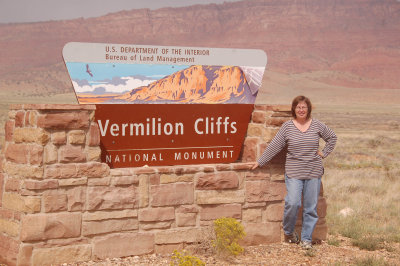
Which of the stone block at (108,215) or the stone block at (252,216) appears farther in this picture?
the stone block at (252,216)

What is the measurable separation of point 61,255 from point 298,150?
2753 mm

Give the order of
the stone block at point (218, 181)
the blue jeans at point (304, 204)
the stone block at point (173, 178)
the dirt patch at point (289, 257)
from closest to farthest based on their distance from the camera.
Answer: the dirt patch at point (289, 257), the stone block at point (173, 178), the stone block at point (218, 181), the blue jeans at point (304, 204)

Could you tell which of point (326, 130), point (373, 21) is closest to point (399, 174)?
point (326, 130)

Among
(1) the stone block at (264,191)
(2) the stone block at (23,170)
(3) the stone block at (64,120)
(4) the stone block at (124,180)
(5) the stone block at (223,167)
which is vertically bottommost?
(1) the stone block at (264,191)

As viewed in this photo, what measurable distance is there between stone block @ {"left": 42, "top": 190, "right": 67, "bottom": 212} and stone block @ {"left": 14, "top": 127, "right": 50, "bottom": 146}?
48 centimetres

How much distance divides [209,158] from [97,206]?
158 cm

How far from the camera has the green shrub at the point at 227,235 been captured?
5.60 m

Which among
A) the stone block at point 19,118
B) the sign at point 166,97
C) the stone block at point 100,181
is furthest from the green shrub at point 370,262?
the stone block at point 19,118

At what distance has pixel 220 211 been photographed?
6.04m

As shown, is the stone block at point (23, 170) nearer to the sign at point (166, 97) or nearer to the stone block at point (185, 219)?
the sign at point (166, 97)

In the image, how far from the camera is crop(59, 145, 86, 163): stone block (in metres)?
5.23

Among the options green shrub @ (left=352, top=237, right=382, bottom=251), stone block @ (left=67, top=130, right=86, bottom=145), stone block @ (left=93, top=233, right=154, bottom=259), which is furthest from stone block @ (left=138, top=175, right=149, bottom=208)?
green shrub @ (left=352, top=237, right=382, bottom=251)

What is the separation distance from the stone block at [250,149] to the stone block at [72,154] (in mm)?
2117

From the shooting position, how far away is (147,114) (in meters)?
5.99
